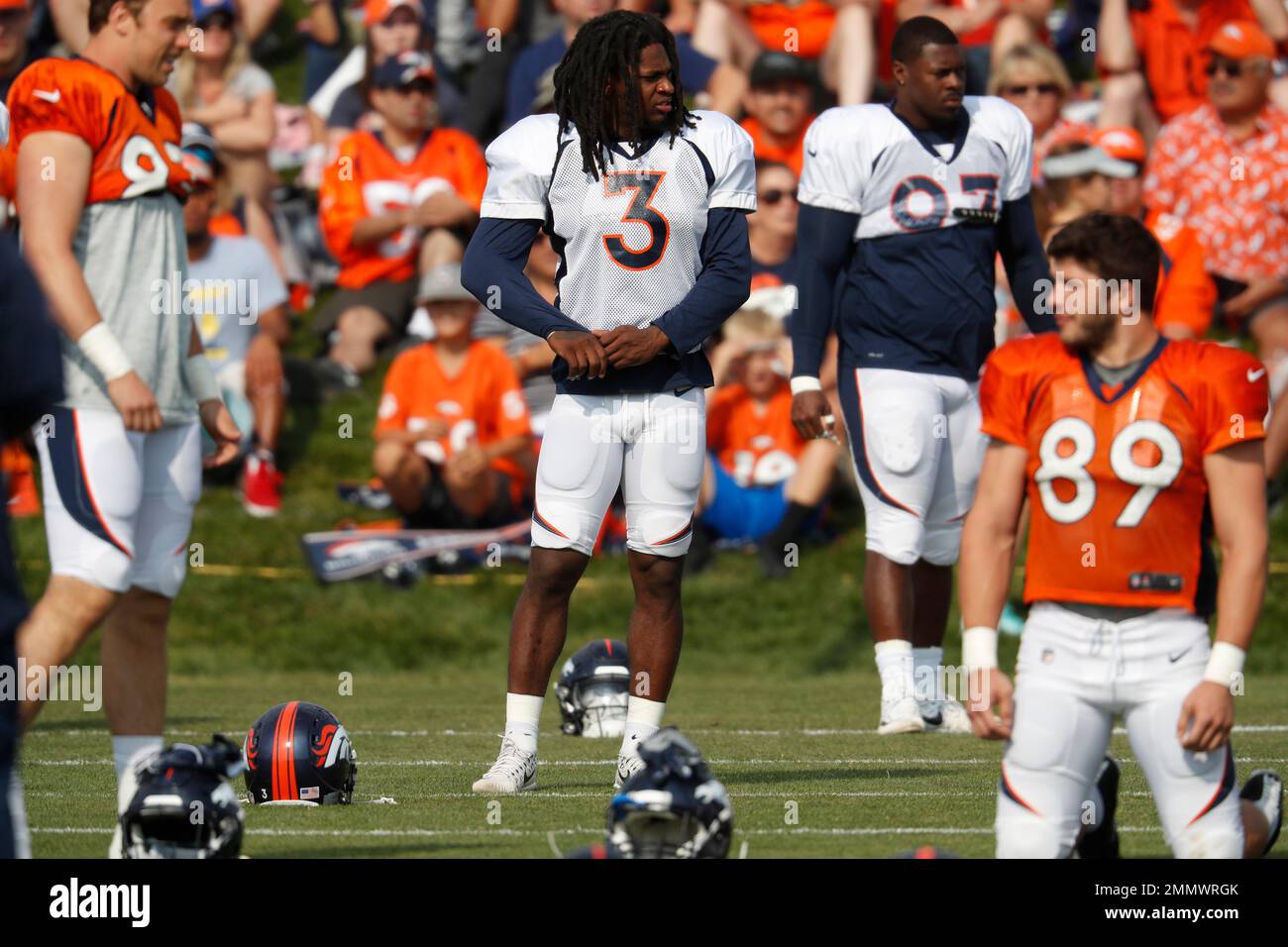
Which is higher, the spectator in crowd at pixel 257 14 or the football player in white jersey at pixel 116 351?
the spectator in crowd at pixel 257 14

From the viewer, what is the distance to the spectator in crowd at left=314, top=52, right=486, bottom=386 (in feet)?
46.8

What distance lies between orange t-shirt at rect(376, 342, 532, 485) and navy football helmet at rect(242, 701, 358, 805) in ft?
21.0

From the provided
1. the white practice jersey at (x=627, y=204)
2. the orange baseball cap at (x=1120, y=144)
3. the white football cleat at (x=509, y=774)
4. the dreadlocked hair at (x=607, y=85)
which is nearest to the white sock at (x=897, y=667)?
the white football cleat at (x=509, y=774)

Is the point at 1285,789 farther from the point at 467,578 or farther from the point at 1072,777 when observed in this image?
the point at 467,578

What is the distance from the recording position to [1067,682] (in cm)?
479

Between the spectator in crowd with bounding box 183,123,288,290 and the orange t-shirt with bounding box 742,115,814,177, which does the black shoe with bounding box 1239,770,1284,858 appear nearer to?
the orange t-shirt with bounding box 742,115,814,177

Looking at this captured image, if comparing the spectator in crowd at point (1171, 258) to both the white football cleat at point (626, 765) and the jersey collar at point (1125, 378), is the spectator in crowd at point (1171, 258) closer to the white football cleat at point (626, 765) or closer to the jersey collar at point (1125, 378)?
the white football cleat at point (626, 765)

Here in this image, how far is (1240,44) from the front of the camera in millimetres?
13641

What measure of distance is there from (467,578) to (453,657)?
0.62 m

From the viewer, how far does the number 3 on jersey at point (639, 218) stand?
680 centimetres

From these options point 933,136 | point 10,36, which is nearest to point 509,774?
point 933,136

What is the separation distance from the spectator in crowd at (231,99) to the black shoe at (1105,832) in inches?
443

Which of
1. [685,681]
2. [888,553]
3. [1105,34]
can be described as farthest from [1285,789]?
[1105,34]
